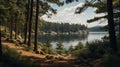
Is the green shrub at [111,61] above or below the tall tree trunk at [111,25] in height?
below

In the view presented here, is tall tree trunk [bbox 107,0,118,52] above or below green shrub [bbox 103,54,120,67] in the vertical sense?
above

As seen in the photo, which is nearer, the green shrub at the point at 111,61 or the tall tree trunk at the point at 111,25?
the green shrub at the point at 111,61

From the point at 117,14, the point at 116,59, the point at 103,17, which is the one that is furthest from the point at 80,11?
the point at 103,17

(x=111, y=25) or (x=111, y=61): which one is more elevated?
(x=111, y=25)

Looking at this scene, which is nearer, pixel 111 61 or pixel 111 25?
pixel 111 61

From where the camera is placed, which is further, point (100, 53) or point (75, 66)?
point (100, 53)

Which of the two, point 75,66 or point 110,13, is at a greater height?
point 110,13

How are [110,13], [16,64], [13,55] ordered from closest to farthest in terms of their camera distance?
[16,64]
[13,55]
[110,13]

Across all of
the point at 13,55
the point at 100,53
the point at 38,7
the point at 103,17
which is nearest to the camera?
the point at 13,55

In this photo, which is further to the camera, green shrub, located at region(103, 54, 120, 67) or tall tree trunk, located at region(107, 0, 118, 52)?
tall tree trunk, located at region(107, 0, 118, 52)

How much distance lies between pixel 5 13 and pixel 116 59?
26.6ft

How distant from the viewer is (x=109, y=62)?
14.3 m

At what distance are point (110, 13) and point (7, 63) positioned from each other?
7.81 metres

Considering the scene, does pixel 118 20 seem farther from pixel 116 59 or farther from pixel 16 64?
pixel 16 64
